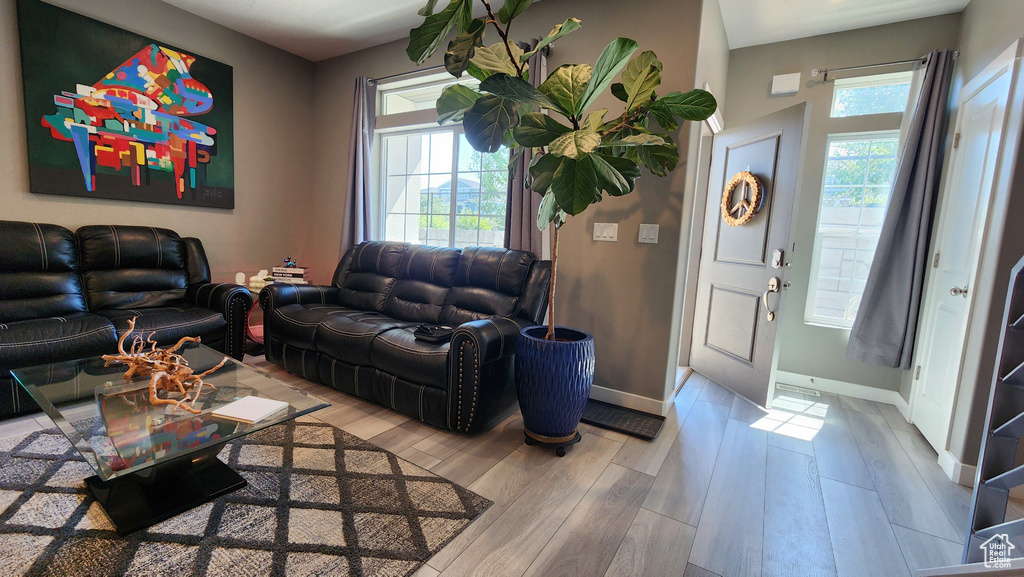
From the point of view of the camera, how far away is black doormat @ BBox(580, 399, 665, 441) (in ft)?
8.35

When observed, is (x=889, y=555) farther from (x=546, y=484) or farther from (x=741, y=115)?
(x=741, y=115)

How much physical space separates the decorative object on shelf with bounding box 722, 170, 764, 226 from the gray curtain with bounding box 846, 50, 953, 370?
0.85 metres

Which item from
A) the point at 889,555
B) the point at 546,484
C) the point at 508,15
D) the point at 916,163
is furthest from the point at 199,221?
the point at 916,163

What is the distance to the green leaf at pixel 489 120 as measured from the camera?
201cm

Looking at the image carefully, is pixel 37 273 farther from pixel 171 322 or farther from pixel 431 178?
pixel 431 178

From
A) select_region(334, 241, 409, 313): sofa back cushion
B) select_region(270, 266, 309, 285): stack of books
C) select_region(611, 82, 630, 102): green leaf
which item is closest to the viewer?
select_region(611, 82, 630, 102): green leaf

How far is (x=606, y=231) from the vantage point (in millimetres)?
2906

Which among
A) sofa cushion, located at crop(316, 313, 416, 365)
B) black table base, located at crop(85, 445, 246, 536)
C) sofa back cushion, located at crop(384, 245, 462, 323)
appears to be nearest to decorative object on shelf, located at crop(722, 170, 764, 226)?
sofa back cushion, located at crop(384, 245, 462, 323)

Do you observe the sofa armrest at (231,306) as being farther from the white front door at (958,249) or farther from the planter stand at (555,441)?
the white front door at (958,249)

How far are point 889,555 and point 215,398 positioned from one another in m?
2.66

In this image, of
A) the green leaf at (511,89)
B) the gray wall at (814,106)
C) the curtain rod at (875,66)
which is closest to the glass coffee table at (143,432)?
the green leaf at (511,89)

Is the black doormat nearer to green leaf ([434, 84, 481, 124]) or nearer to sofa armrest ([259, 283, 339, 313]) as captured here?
green leaf ([434, 84, 481, 124])

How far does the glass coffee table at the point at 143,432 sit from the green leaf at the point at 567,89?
5.46ft

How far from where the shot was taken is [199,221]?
3.79 metres
